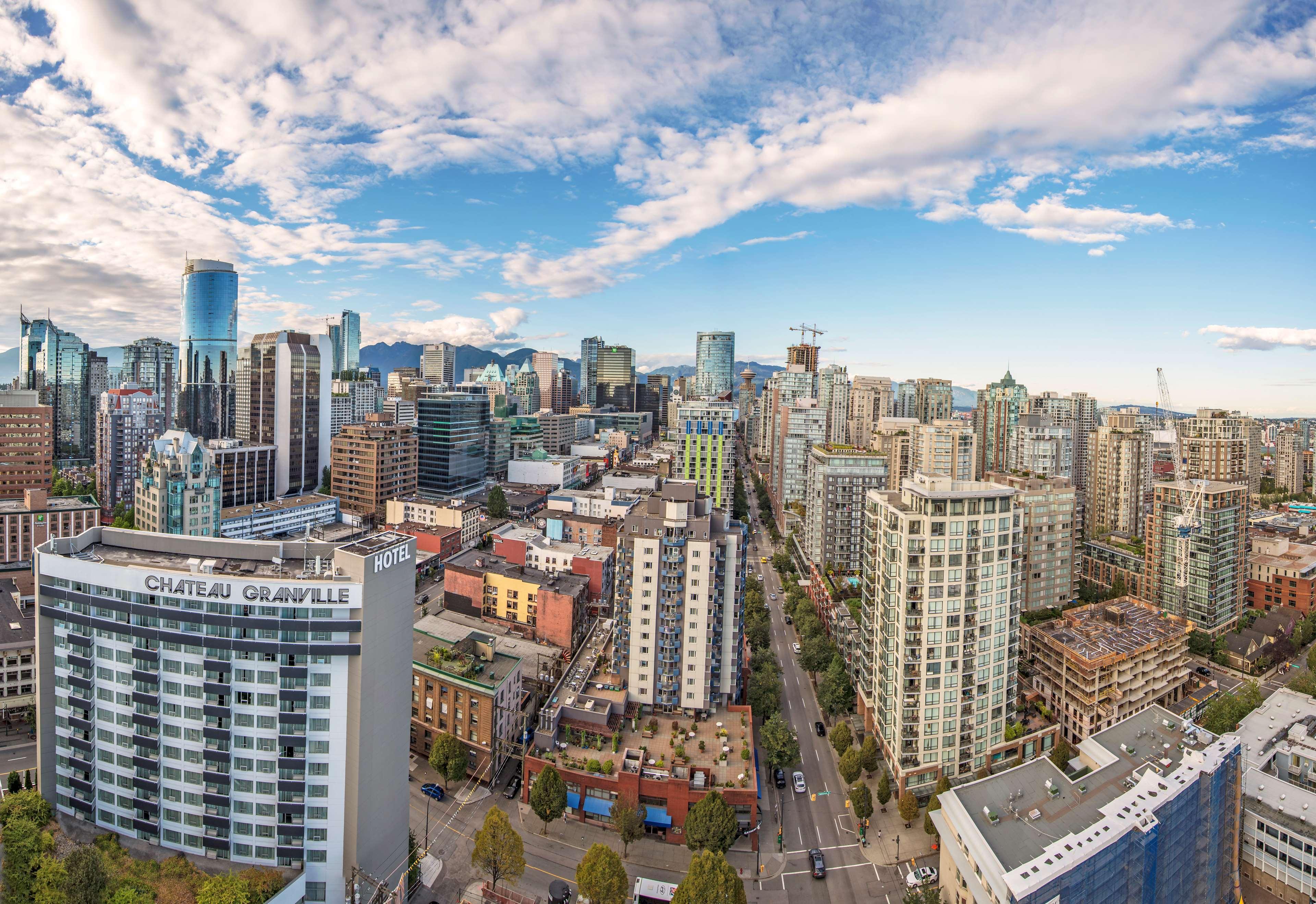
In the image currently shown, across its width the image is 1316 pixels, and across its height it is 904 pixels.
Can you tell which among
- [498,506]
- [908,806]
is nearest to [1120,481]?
[908,806]

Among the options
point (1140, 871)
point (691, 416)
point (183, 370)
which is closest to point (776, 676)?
point (1140, 871)

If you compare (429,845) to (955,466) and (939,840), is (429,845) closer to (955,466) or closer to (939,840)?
(939,840)

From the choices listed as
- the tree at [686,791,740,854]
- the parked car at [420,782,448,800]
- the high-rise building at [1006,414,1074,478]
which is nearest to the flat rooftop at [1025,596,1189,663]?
the high-rise building at [1006,414,1074,478]

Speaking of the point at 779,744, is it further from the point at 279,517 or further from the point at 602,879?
the point at 279,517

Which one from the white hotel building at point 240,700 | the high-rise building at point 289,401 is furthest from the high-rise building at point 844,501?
the high-rise building at point 289,401

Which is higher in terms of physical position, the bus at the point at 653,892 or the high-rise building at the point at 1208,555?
the high-rise building at the point at 1208,555

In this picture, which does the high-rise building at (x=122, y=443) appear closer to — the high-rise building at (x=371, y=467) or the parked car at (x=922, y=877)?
the high-rise building at (x=371, y=467)
